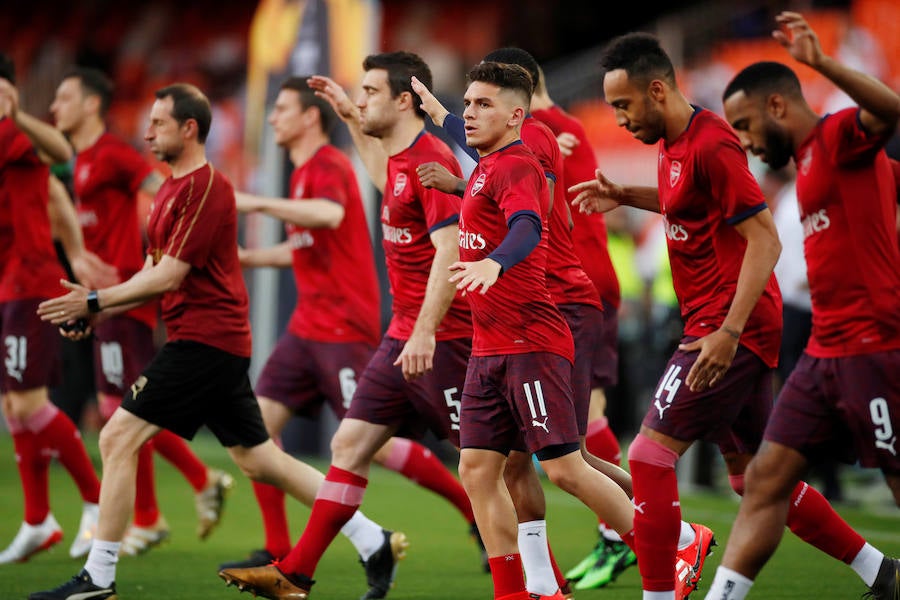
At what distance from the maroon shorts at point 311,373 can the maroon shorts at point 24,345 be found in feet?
4.42

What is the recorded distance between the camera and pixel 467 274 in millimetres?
4863

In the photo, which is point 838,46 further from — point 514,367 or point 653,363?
point 514,367

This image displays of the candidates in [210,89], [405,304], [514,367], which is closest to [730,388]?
[514,367]

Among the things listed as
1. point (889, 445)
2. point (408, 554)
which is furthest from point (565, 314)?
point (408, 554)

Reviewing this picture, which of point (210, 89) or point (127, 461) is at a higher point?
point (210, 89)

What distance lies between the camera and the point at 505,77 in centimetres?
562

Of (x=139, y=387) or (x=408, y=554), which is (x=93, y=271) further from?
(x=408, y=554)

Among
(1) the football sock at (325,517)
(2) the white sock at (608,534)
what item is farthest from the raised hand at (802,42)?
(2) the white sock at (608,534)

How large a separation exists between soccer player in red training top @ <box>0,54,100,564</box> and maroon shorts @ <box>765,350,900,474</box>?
4.60 m

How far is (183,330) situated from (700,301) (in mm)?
2514

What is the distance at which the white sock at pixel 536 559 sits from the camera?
5801 mm

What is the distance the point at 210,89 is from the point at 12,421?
66.2 ft

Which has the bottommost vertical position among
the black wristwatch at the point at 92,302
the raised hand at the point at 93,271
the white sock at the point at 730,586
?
the white sock at the point at 730,586

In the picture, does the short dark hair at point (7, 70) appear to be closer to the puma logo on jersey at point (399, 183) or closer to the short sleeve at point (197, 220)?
the short sleeve at point (197, 220)
